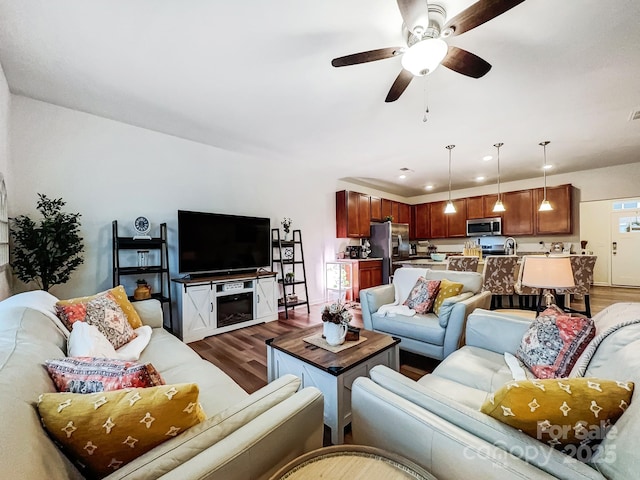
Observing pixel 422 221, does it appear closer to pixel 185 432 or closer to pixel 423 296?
pixel 423 296

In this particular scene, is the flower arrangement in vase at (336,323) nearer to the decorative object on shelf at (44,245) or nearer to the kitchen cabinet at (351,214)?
the decorative object on shelf at (44,245)

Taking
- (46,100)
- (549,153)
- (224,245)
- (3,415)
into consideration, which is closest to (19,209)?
(46,100)

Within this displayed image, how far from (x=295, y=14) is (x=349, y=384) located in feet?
7.83

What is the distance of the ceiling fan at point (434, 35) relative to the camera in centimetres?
138

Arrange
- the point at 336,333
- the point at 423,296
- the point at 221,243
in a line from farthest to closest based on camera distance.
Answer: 1. the point at 221,243
2. the point at 423,296
3. the point at 336,333

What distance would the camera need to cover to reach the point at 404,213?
7207 mm

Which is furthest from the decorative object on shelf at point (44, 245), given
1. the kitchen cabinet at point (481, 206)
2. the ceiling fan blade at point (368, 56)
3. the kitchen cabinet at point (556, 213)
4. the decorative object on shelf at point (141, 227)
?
the kitchen cabinet at point (556, 213)

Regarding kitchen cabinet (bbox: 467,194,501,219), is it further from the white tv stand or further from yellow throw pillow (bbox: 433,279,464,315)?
the white tv stand

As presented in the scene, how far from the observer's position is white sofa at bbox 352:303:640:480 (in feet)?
2.36

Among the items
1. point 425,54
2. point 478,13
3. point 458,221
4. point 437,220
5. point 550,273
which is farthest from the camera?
point 437,220

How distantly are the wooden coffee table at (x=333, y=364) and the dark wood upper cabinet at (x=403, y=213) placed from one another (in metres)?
5.26

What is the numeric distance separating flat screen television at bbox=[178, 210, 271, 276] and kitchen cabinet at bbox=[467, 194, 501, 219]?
4.96 m

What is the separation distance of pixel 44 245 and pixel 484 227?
7294 millimetres

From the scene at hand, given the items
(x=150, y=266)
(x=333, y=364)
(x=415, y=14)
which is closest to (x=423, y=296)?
(x=333, y=364)
